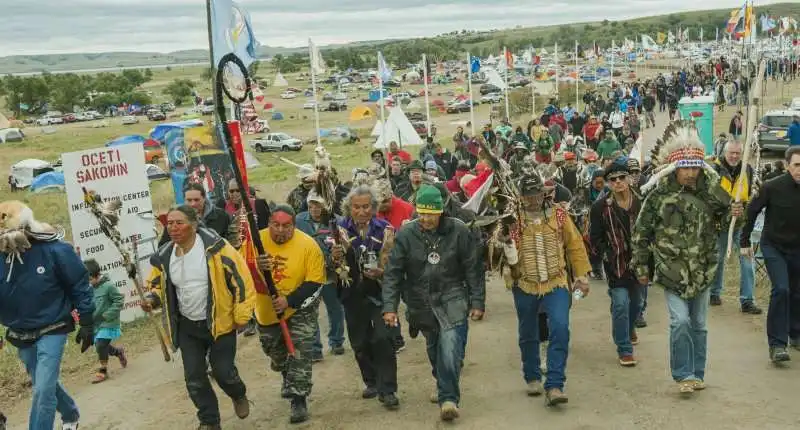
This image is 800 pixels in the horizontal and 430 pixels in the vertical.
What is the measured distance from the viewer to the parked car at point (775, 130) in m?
25.0

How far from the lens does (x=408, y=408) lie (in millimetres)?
6699

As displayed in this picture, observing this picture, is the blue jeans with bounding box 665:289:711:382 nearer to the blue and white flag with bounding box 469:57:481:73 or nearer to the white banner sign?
the white banner sign

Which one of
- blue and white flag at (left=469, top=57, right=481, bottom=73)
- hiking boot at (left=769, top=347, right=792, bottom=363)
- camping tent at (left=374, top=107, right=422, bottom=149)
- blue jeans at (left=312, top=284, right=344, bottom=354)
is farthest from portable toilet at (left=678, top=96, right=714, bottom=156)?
blue jeans at (left=312, top=284, right=344, bottom=354)

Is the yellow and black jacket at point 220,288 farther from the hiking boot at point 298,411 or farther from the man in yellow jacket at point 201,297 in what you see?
the hiking boot at point 298,411

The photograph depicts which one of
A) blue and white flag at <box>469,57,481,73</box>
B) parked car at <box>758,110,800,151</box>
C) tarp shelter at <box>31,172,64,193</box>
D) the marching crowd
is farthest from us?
tarp shelter at <box>31,172,64,193</box>

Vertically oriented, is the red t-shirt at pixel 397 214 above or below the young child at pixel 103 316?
above

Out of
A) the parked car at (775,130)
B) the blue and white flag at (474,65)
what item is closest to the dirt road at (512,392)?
the parked car at (775,130)

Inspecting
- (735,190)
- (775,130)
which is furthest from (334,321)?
(775,130)

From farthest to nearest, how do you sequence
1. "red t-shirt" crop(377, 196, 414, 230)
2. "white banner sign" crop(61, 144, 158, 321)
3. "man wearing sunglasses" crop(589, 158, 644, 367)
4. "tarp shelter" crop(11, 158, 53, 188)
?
"tarp shelter" crop(11, 158, 53, 188)
"white banner sign" crop(61, 144, 158, 321)
"red t-shirt" crop(377, 196, 414, 230)
"man wearing sunglasses" crop(589, 158, 644, 367)

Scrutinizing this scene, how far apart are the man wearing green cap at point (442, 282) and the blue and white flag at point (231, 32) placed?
7.36 feet

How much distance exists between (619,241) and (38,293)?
484cm

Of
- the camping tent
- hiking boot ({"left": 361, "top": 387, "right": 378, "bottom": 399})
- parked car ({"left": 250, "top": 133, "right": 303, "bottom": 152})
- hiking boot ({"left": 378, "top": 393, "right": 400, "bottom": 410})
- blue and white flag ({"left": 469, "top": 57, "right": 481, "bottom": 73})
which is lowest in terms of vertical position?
parked car ({"left": 250, "top": 133, "right": 303, "bottom": 152})

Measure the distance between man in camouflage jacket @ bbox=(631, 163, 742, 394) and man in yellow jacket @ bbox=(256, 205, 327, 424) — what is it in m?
2.70

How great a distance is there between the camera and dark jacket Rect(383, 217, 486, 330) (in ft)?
20.2
